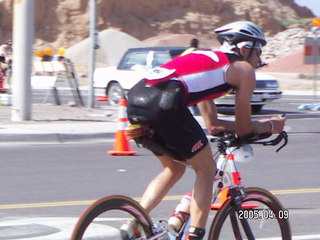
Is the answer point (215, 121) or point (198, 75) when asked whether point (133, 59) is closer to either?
point (215, 121)

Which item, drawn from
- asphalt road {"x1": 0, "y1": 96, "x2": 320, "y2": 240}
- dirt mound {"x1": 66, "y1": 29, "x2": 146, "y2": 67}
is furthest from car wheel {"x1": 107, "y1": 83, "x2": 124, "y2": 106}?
dirt mound {"x1": 66, "y1": 29, "x2": 146, "y2": 67}

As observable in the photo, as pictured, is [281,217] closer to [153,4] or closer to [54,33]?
[54,33]

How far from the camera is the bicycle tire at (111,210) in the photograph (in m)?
4.66

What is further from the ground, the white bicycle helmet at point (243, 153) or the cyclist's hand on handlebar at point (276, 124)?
the cyclist's hand on handlebar at point (276, 124)

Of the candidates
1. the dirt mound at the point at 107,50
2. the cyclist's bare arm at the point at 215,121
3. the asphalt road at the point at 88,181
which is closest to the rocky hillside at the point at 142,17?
the dirt mound at the point at 107,50

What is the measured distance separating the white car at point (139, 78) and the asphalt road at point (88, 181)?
16.8 feet

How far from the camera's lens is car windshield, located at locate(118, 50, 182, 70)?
20.8 meters

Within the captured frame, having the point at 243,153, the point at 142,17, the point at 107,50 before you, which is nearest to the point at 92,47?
the point at 243,153

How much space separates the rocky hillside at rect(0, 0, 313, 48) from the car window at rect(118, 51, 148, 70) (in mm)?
34949

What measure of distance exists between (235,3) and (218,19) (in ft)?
10.4

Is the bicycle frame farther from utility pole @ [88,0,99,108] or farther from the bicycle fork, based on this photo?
utility pole @ [88,0,99,108]

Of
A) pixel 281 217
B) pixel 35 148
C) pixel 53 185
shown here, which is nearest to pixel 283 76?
pixel 35 148

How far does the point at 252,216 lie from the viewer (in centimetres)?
516

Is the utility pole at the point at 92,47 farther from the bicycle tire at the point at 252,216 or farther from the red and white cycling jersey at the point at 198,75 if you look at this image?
the red and white cycling jersey at the point at 198,75
